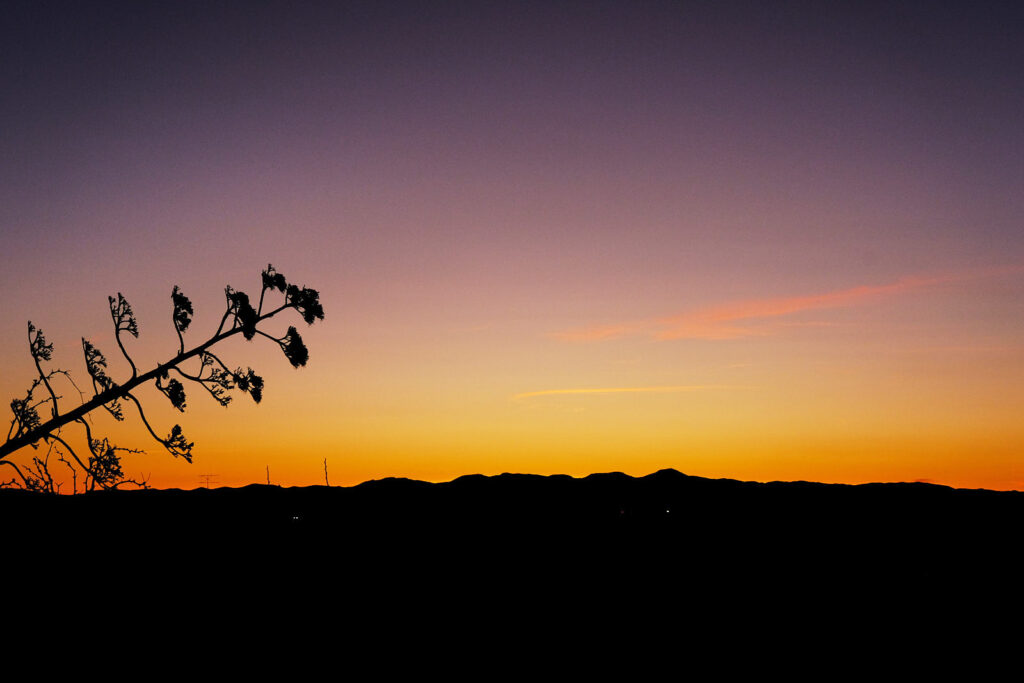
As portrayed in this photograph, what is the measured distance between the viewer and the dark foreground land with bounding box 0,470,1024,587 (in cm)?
1841

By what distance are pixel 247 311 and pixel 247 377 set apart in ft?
4.37

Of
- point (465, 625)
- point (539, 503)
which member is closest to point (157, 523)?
A: point (465, 625)

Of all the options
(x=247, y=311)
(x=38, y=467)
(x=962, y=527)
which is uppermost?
(x=247, y=311)

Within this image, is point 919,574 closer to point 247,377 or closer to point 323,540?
point 323,540

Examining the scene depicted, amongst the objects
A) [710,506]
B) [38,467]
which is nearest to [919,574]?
[710,506]

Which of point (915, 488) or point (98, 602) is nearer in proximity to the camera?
point (98, 602)

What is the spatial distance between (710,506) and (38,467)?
1779 centimetres

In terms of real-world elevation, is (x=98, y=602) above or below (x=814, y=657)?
above

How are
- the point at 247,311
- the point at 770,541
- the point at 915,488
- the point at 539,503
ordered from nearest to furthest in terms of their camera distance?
1. the point at 247,311
2. the point at 770,541
3. the point at 539,503
4. the point at 915,488

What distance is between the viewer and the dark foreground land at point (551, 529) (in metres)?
18.4

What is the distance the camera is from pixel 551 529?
21.5 metres

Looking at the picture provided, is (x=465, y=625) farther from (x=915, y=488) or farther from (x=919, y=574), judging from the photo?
(x=915, y=488)

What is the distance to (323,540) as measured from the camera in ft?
65.3

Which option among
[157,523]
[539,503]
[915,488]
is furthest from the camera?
[915,488]
